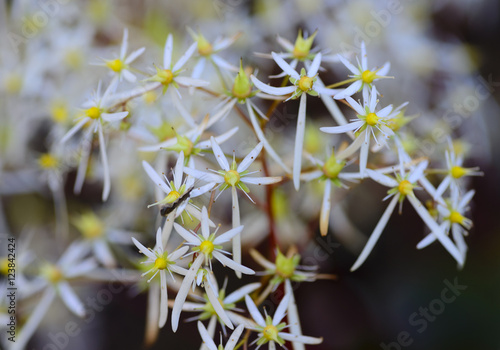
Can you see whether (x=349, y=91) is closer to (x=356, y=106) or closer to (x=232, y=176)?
(x=356, y=106)

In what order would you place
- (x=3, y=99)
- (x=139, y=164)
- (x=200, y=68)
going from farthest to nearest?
(x=3, y=99) < (x=139, y=164) < (x=200, y=68)

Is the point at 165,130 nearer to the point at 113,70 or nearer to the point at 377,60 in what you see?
the point at 113,70

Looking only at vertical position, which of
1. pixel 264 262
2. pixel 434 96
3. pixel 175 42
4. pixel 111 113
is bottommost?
pixel 264 262

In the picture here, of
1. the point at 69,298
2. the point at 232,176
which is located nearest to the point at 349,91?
the point at 232,176

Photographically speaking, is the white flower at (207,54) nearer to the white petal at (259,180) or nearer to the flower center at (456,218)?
the white petal at (259,180)

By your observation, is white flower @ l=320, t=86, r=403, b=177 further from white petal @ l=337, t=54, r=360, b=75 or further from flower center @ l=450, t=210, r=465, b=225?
flower center @ l=450, t=210, r=465, b=225

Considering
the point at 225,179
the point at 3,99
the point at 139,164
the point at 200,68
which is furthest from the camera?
the point at 3,99

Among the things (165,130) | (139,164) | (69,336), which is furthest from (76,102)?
(69,336)

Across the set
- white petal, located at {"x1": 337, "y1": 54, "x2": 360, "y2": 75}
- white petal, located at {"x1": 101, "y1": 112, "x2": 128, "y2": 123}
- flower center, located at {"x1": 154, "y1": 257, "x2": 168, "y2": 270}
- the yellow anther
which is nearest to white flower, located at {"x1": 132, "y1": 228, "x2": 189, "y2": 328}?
flower center, located at {"x1": 154, "y1": 257, "x2": 168, "y2": 270}
